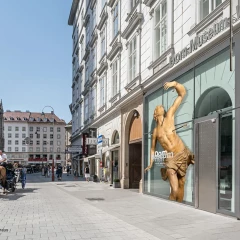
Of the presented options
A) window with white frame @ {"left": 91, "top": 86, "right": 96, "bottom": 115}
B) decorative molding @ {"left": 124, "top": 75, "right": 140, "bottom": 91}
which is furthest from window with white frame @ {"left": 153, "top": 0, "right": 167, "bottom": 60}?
window with white frame @ {"left": 91, "top": 86, "right": 96, "bottom": 115}

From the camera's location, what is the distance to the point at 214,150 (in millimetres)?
10859

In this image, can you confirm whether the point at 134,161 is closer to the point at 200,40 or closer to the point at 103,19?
the point at 200,40

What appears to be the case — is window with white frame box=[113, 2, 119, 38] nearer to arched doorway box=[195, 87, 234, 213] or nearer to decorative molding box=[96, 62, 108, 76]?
decorative molding box=[96, 62, 108, 76]

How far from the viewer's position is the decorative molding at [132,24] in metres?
19.0

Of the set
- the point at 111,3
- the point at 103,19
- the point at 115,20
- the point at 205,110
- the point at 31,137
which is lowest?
the point at 205,110

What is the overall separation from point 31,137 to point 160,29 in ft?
442

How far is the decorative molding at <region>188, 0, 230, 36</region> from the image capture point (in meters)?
10.7

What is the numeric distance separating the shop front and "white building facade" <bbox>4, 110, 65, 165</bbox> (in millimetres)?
130838

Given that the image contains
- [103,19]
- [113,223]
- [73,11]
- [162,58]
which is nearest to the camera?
[113,223]

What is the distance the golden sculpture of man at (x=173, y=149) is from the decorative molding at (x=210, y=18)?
217cm

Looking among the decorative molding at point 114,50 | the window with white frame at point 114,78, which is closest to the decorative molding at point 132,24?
the decorative molding at point 114,50

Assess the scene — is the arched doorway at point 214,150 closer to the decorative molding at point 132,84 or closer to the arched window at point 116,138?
the decorative molding at point 132,84

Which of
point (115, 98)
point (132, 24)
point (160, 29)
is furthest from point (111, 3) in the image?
point (160, 29)

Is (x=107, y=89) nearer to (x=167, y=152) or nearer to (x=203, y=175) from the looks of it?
(x=167, y=152)
